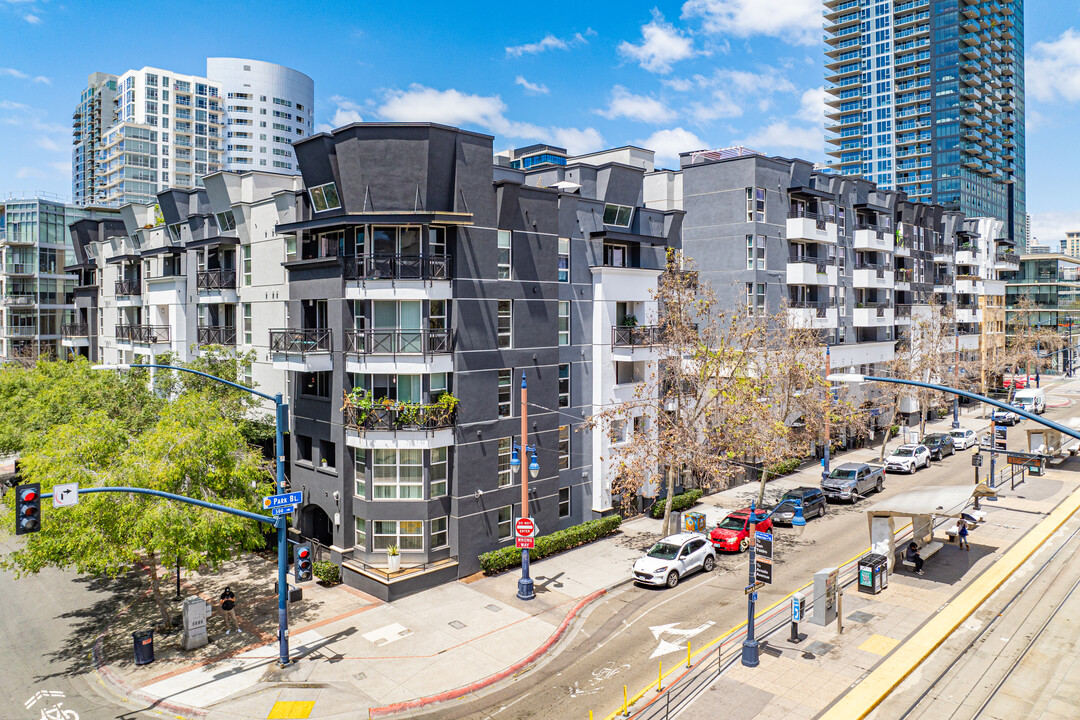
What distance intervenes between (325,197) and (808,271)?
1279 inches

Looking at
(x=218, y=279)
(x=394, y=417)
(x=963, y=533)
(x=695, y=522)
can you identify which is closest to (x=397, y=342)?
(x=394, y=417)

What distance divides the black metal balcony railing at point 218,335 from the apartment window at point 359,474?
1400cm

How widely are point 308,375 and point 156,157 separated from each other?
13243cm

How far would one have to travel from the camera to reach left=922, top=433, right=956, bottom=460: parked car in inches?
1969

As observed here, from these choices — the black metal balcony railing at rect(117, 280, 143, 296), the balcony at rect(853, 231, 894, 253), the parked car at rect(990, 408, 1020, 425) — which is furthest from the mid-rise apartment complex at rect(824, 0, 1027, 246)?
the black metal balcony railing at rect(117, 280, 143, 296)

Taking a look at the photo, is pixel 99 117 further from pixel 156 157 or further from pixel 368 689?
pixel 368 689

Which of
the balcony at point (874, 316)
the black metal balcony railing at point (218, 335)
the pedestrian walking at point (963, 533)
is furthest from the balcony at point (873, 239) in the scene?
the black metal balcony railing at point (218, 335)

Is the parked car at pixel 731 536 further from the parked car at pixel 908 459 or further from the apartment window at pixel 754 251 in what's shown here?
the parked car at pixel 908 459

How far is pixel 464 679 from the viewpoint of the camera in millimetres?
19891

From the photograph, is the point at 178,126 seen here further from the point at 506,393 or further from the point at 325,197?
the point at 506,393

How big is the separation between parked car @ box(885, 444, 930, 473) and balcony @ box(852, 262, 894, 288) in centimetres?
1380

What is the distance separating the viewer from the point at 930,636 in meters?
22.0

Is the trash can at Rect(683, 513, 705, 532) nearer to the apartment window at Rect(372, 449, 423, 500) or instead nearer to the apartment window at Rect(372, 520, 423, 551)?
the apartment window at Rect(372, 520, 423, 551)

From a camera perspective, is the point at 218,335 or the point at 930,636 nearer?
the point at 930,636
